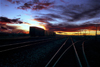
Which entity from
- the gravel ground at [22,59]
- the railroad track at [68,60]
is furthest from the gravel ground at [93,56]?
the gravel ground at [22,59]

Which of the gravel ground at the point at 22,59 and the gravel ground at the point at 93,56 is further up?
the gravel ground at the point at 22,59

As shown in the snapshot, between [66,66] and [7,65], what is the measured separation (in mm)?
4305

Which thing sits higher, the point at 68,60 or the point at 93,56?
the point at 68,60

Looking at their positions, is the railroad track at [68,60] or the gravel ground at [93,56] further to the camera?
the gravel ground at [93,56]

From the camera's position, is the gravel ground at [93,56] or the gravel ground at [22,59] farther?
the gravel ground at [93,56]

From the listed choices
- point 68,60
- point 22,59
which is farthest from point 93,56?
point 22,59

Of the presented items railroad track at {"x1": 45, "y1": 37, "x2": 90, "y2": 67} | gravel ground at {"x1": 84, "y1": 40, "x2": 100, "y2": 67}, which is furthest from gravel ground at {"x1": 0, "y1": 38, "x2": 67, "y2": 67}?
gravel ground at {"x1": 84, "y1": 40, "x2": 100, "y2": 67}

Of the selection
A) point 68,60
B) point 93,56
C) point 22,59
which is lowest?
point 93,56

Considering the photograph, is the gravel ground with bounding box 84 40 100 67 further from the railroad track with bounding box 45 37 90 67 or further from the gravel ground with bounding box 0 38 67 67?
the gravel ground with bounding box 0 38 67 67

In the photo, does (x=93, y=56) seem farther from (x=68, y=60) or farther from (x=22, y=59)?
(x=22, y=59)

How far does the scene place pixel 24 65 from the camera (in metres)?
5.48

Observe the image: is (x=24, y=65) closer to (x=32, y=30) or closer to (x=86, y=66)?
(x=86, y=66)

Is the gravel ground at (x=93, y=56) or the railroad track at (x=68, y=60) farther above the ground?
the railroad track at (x=68, y=60)

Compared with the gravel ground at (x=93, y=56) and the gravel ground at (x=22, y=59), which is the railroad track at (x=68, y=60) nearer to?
the gravel ground at (x=93, y=56)
